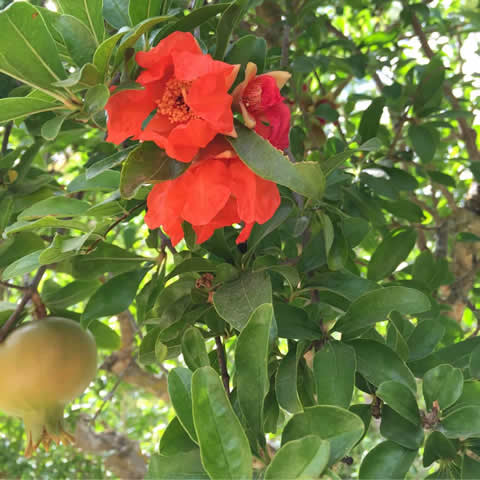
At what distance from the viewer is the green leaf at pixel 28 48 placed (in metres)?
0.50

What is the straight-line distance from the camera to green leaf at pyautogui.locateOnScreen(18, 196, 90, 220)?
694 millimetres

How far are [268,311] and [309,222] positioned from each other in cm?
34

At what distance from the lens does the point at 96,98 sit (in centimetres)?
52

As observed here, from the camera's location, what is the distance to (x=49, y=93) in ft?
1.80

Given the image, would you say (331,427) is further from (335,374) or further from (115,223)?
(115,223)

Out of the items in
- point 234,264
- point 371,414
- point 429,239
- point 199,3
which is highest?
point 199,3

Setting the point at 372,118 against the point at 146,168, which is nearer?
the point at 146,168

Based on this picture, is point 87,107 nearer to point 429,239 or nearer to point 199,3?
point 199,3

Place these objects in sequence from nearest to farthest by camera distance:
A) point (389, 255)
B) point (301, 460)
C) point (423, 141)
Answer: point (301, 460)
point (389, 255)
point (423, 141)

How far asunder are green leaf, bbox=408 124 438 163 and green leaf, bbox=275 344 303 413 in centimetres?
72

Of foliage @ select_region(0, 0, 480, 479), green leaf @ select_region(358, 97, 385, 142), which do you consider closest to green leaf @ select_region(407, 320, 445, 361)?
foliage @ select_region(0, 0, 480, 479)

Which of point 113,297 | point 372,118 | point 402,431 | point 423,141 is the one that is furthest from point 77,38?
point 423,141

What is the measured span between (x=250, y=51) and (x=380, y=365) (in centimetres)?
34

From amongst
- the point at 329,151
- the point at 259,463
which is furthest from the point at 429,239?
the point at 259,463
